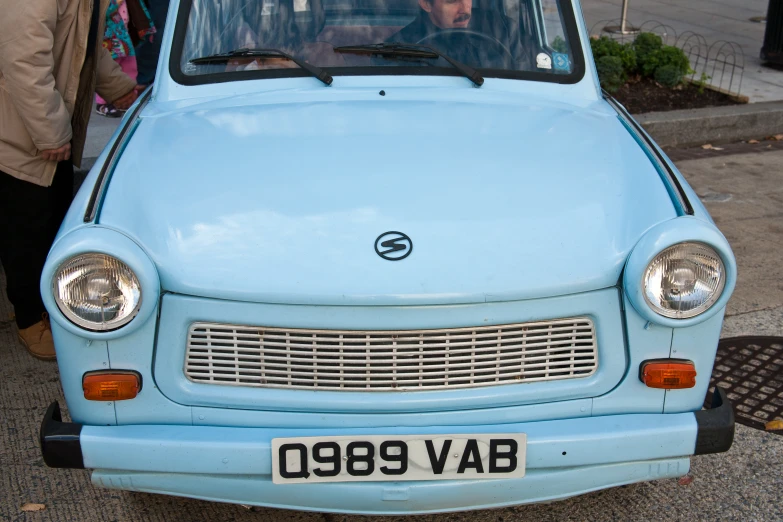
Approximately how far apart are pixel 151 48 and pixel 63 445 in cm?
508

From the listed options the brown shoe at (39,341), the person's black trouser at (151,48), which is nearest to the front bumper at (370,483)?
the brown shoe at (39,341)

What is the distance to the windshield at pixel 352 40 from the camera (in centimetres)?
337

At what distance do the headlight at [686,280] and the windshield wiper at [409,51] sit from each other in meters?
1.22

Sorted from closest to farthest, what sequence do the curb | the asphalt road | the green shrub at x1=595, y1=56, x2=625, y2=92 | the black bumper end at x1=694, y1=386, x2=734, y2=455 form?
the black bumper end at x1=694, y1=386, x2=734, y2=455
the asphalt road
the curb
the green shrub at x1=595, y1=56, x2=625, y2=92

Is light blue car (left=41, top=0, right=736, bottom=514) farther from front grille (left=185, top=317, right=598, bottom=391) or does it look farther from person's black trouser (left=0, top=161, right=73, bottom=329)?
person's black trouser (left=0, top=161, right=73, bottom=329)

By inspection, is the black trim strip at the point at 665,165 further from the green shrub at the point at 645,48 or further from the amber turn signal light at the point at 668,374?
the green shrub at the point at 645,48

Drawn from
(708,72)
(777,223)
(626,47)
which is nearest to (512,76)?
(777,223)

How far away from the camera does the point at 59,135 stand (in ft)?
12.3

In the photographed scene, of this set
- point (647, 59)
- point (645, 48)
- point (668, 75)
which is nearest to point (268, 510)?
point (668, 75)

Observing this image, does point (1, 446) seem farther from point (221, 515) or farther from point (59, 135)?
point (59, 135)

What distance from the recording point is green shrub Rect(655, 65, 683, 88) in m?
7.96

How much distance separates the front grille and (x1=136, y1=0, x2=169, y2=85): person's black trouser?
4.85 meters

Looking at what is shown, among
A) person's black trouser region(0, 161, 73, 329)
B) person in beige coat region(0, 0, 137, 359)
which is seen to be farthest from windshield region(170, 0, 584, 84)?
person's black trouser region(0, 161, 73, 329)

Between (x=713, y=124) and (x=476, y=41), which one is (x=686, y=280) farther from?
(x=713, y=124)
